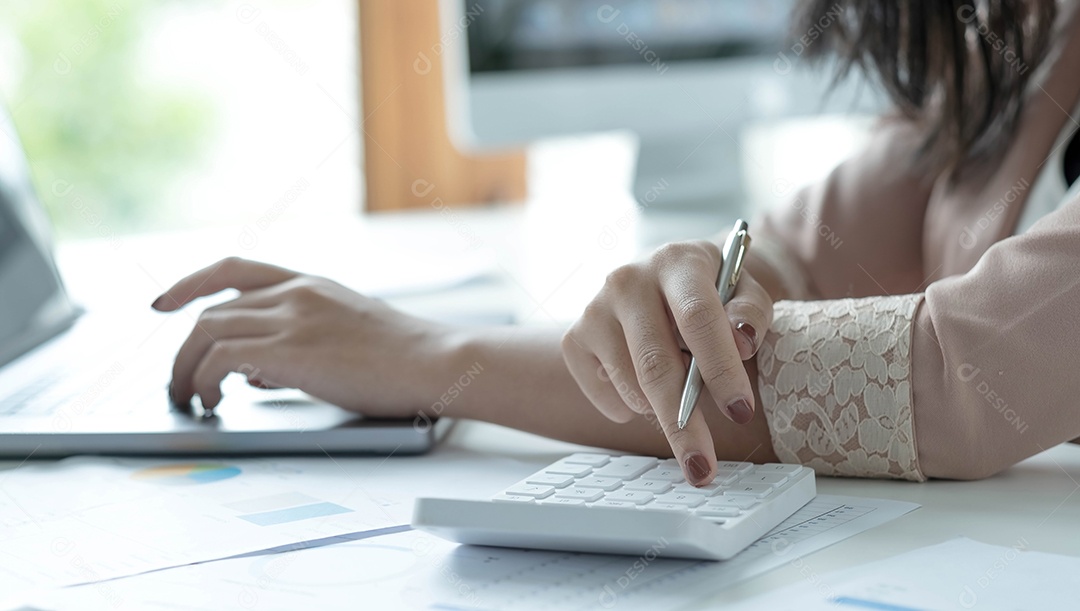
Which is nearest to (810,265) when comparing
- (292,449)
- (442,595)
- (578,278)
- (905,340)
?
→ (578,278)

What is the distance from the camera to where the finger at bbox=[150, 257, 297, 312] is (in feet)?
2.23

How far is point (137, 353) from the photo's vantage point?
33.2 inches

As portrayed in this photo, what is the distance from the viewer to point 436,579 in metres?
0.40

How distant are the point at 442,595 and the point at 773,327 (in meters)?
0.27

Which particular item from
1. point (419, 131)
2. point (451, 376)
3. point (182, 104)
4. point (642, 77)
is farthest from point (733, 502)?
point (182, 104)

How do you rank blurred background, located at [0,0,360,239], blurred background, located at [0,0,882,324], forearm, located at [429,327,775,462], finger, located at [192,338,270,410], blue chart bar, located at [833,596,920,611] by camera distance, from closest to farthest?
blue chart bar, located at [833,596,920,611], forearm, located at [429,327,775,462], finger, located at [192,338,270,410], blurred background, located at [0,0,882,324], blurred background, located at [0,0,360,239]

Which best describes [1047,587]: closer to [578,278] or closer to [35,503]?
[35,503]

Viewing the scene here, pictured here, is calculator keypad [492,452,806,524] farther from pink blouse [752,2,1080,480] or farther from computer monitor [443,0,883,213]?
computer monitor [443,0,883,213]

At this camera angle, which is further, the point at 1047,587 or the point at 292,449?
the point at 292,449

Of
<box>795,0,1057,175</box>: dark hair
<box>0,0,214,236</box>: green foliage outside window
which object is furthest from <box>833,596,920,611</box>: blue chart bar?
<box>0,0,214,236</box>: green foliage outside window

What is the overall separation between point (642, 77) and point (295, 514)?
908mm

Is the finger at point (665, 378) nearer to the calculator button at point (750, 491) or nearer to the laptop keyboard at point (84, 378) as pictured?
the calculator button at point (750, 491)

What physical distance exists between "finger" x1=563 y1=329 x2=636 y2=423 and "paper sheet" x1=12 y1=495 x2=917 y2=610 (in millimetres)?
118

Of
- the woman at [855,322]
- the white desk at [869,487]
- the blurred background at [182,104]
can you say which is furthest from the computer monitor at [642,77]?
the blurred background at [182,104]
